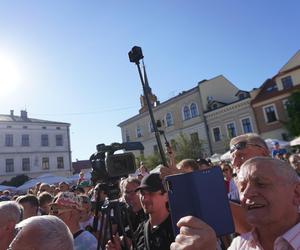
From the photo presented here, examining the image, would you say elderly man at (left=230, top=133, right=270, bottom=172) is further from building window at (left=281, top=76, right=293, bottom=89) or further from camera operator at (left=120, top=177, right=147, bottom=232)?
building window at (left=281, top=76, right=293, bottom=89)

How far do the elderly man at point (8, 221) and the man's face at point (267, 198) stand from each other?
6.54 ft

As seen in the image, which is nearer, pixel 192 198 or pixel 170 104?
pixel 192 198

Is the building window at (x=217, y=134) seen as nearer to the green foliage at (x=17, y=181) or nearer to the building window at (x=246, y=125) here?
the building window at (x=246, y=125)

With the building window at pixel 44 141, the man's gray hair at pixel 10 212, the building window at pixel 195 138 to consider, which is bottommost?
the man's gray hair at pixel 10 212

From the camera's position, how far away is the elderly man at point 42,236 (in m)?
A: 1.76

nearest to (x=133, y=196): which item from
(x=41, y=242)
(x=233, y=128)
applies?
(x=41, y=242)

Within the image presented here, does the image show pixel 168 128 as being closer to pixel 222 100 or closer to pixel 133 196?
pixel 222 100

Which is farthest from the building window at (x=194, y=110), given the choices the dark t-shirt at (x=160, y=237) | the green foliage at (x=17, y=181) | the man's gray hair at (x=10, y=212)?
the man's gray hair at (x=10, y=212)

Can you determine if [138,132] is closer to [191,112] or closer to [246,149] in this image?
[191,112]

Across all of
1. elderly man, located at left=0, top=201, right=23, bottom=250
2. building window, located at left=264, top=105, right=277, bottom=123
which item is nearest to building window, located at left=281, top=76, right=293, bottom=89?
building window, located at left=264, top=105, right=277, bottom=123

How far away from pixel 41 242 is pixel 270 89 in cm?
A: 2795

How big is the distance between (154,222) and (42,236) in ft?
3.99

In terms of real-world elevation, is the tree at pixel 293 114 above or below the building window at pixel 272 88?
below

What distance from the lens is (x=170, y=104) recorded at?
111 feet
